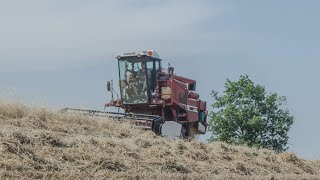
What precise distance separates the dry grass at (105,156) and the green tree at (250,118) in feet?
60.9

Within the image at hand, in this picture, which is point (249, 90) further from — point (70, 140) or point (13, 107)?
point (70, 140)

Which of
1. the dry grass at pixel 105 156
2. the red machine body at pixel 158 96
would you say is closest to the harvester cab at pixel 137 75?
the red machine body at pixel 158 96

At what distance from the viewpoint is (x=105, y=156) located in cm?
1023

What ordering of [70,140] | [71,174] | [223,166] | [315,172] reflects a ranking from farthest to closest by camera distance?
[315,172], [223,166], [70,140], [71,174]

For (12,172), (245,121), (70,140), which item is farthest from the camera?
(245,121)

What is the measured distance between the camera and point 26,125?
13.0 metres

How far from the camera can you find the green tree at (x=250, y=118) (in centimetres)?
3575

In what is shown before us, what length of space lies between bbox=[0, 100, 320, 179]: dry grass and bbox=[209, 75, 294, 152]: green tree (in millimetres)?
18575

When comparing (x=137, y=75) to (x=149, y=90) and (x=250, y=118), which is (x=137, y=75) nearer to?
(x=149, y=90)

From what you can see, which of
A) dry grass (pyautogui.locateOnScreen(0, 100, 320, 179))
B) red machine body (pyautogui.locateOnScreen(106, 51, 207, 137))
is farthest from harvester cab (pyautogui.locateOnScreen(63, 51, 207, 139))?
dry grass (pyautogui.locateOnScreen(0, 100, 320, 179))

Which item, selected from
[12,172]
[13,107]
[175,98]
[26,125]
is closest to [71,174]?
[12,172]

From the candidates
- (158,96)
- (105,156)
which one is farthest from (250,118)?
(105,156)

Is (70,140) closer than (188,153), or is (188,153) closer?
(70,140)

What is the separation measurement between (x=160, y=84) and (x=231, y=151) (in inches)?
410
